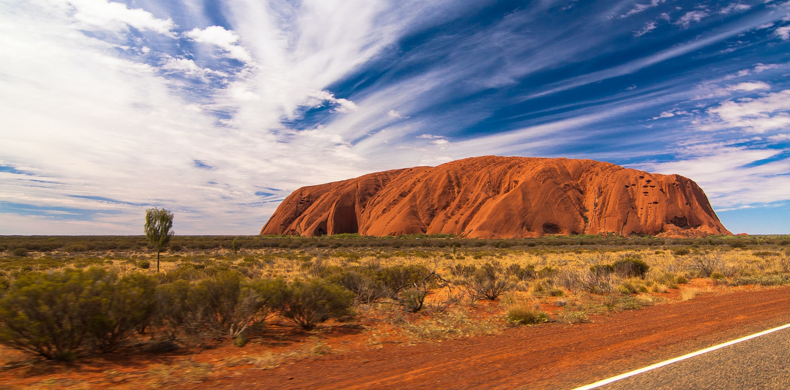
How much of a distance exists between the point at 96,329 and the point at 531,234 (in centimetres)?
6711

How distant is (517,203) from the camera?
228 ft

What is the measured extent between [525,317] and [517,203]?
212 ft

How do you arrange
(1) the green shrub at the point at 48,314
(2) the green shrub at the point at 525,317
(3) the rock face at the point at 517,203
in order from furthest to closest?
(3) the rock face at the point at 517,203 → (2) the green shrub at the point at 525,317 → (1) the green shrub at the point at 48,314

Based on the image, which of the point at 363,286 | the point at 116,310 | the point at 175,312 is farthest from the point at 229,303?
the point at 363,286

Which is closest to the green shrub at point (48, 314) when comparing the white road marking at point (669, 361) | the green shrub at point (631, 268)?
the white road marking at point (669, 361)

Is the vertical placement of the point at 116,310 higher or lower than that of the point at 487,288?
higher

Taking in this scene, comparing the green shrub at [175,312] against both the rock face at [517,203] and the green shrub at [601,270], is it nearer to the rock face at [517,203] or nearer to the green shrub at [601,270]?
the green shrub at [601,270]

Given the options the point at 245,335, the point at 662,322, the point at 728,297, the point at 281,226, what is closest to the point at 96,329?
the point at 245,335

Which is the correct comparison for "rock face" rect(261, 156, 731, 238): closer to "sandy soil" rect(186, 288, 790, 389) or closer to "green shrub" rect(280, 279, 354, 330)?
"sandy soil" rect(186, 288, 790, 389)

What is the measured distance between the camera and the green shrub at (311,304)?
291 inches

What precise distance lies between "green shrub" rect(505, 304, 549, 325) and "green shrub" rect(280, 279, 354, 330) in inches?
147

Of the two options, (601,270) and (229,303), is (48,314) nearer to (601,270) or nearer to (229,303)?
(229,303)

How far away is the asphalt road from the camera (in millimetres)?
4242

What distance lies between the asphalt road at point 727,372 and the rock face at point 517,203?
201 feet
